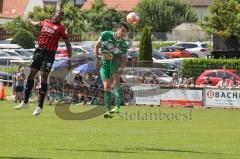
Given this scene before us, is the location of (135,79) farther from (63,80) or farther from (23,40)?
(23,40)

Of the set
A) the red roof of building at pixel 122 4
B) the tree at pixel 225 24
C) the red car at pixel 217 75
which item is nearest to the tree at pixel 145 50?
the red car at pixel 217 75

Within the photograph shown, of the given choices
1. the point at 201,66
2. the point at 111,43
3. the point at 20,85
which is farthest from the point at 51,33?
the point at 201,66

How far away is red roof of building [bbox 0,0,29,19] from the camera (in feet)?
340

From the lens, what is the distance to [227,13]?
6588 cm

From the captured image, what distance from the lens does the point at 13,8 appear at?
10800 centimetres

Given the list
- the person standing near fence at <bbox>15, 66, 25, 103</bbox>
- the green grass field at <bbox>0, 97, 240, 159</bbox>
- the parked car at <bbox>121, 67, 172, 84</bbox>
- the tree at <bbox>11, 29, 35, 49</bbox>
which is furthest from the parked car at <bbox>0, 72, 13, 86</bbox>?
the tree at <bbox>11, 29, 35, 49</bbox>

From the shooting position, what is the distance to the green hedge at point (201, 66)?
44.8m

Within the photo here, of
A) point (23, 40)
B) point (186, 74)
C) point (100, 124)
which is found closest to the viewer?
point (100, 124)

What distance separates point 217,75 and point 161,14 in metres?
47.5

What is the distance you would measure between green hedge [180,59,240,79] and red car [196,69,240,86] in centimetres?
99

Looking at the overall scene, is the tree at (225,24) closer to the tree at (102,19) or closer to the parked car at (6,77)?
the parked car at (6,77)

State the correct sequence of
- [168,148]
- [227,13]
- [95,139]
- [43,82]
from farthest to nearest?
[227,13]
[43,82]
[95,139]
[168,148]

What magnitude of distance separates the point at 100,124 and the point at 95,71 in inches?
716

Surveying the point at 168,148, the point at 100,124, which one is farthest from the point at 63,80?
the point at 168,148
